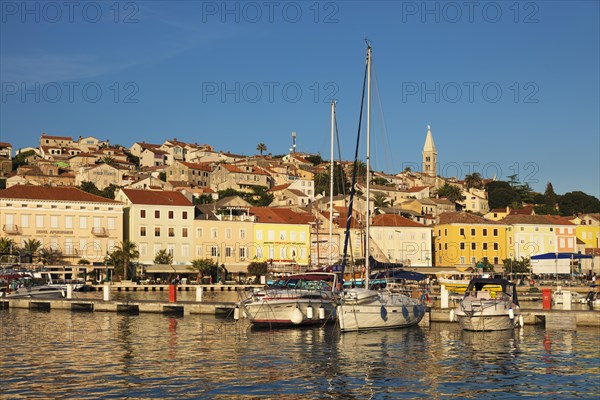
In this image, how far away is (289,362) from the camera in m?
30.2

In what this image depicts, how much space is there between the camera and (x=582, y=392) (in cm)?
2473

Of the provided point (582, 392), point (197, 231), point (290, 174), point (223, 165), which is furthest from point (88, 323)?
point (290, 174)

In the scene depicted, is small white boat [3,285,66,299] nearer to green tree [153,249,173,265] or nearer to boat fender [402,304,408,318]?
green tree [153,249,173,265]

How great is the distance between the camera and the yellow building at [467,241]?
356 ft

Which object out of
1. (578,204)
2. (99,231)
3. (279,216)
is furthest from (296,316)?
(578,204)

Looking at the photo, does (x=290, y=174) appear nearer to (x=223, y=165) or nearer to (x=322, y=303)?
(x=223, y=165)

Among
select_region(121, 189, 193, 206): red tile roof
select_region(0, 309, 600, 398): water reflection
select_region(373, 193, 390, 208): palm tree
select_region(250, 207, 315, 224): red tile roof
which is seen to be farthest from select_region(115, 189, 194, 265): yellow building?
select_region(373, 193, 390, 208): palm tree

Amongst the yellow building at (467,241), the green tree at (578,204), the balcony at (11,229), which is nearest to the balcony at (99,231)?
the balcony at (11,229)

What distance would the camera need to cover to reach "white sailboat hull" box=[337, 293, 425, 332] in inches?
1554

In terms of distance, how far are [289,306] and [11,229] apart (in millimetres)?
51619

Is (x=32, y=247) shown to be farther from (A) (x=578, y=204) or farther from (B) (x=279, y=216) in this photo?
(A) (x=578, y=204)

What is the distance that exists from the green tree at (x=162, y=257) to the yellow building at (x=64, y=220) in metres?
4.43

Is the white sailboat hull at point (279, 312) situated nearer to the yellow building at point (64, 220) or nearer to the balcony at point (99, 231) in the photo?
the yellow building at point (64, 220)

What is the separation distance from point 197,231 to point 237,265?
20.1 feet
